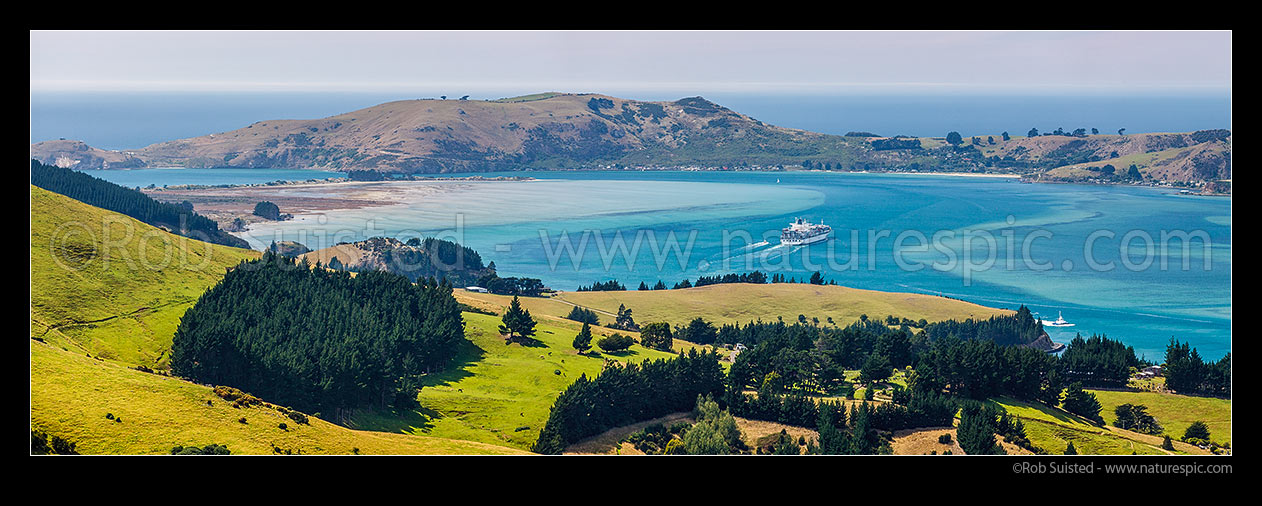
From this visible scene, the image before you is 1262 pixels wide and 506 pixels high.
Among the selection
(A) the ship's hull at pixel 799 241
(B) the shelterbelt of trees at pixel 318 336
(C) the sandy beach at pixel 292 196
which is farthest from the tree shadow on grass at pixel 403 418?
(C) the sandy beach at pixel 292 196

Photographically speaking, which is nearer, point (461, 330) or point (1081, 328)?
point (461, 330)

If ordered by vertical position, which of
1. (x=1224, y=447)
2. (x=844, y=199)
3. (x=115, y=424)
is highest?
(x=844, y=199)

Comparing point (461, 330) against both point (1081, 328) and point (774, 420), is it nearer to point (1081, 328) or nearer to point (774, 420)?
point (774, 420)

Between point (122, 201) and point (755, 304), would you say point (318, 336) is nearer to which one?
point (755, 304)

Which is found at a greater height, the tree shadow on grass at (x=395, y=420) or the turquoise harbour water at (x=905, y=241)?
the turquoise harbour water at (x=905, y=241)

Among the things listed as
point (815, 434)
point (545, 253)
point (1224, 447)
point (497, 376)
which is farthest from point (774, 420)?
point (545, 253)

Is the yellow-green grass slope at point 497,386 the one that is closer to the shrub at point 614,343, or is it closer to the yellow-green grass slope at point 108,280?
the shrub at point 614,343
